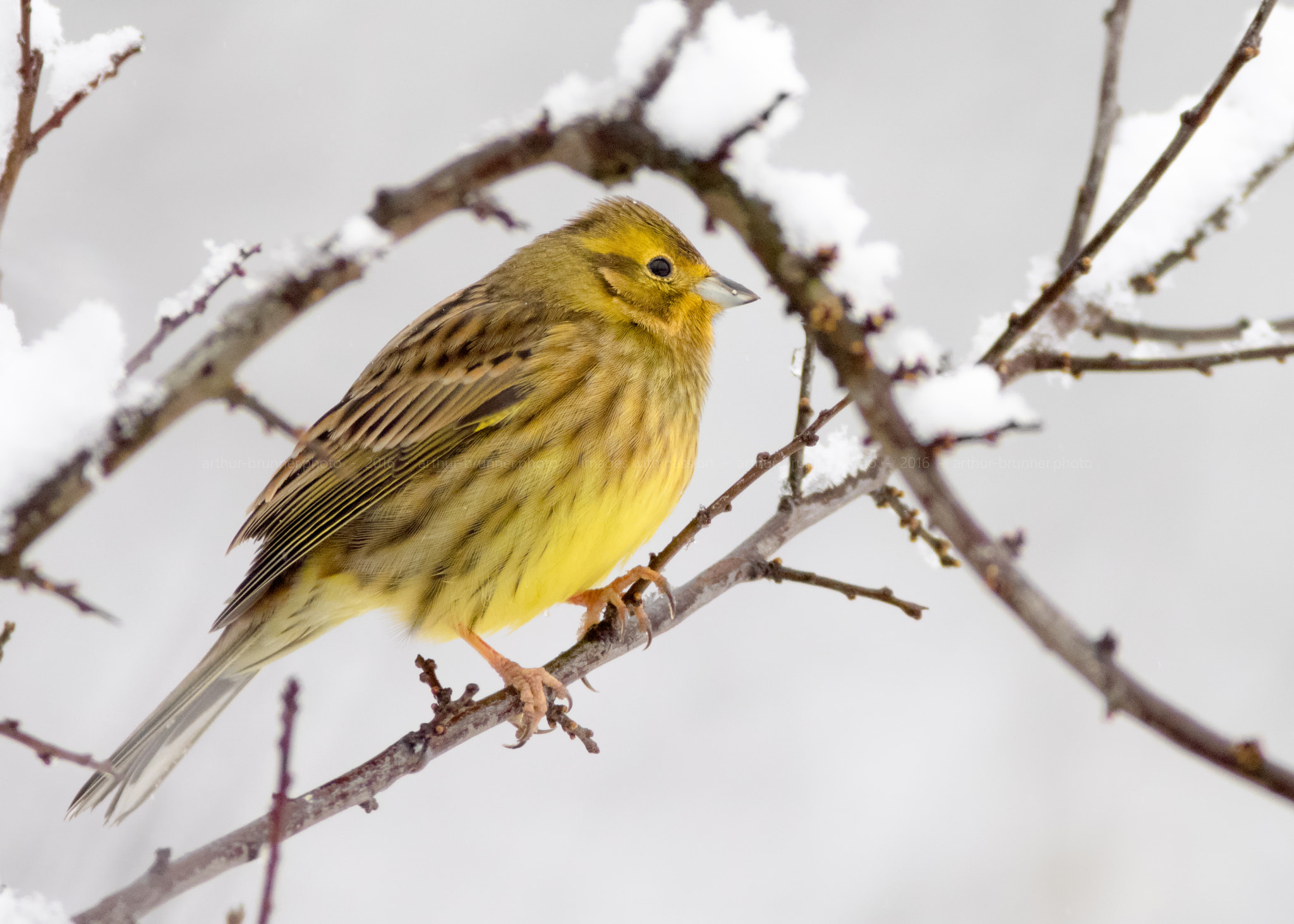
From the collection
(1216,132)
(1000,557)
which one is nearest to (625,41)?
(1000,557)

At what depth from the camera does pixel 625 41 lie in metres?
1.47

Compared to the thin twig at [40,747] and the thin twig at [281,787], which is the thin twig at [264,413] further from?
the thin twig at [40,747]

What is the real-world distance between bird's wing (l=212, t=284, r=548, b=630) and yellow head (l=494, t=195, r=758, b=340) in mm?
210

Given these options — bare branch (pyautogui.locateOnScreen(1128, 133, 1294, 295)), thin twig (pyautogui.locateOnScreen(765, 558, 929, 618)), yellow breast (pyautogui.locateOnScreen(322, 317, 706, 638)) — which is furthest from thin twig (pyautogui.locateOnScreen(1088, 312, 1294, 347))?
yellow breast (pyautogui.locateOnScreen(322, 317, 706, 638))

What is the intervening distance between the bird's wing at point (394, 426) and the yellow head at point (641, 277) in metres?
0.21

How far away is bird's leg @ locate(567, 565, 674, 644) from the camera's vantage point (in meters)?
2.65

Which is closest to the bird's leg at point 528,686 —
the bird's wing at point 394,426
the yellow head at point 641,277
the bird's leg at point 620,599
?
the bird's leg at point 620,599

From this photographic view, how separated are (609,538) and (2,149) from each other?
1.61 m

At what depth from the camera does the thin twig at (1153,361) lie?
6.01 feet

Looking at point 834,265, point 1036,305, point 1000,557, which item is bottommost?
point 1000,557

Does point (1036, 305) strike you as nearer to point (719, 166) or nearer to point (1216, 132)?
point (719, 166)

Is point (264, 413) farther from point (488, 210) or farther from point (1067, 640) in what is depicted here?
point (1067, 640)

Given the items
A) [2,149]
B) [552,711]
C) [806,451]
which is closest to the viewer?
[2,149]

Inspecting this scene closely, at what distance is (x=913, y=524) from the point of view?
2.54 metres
